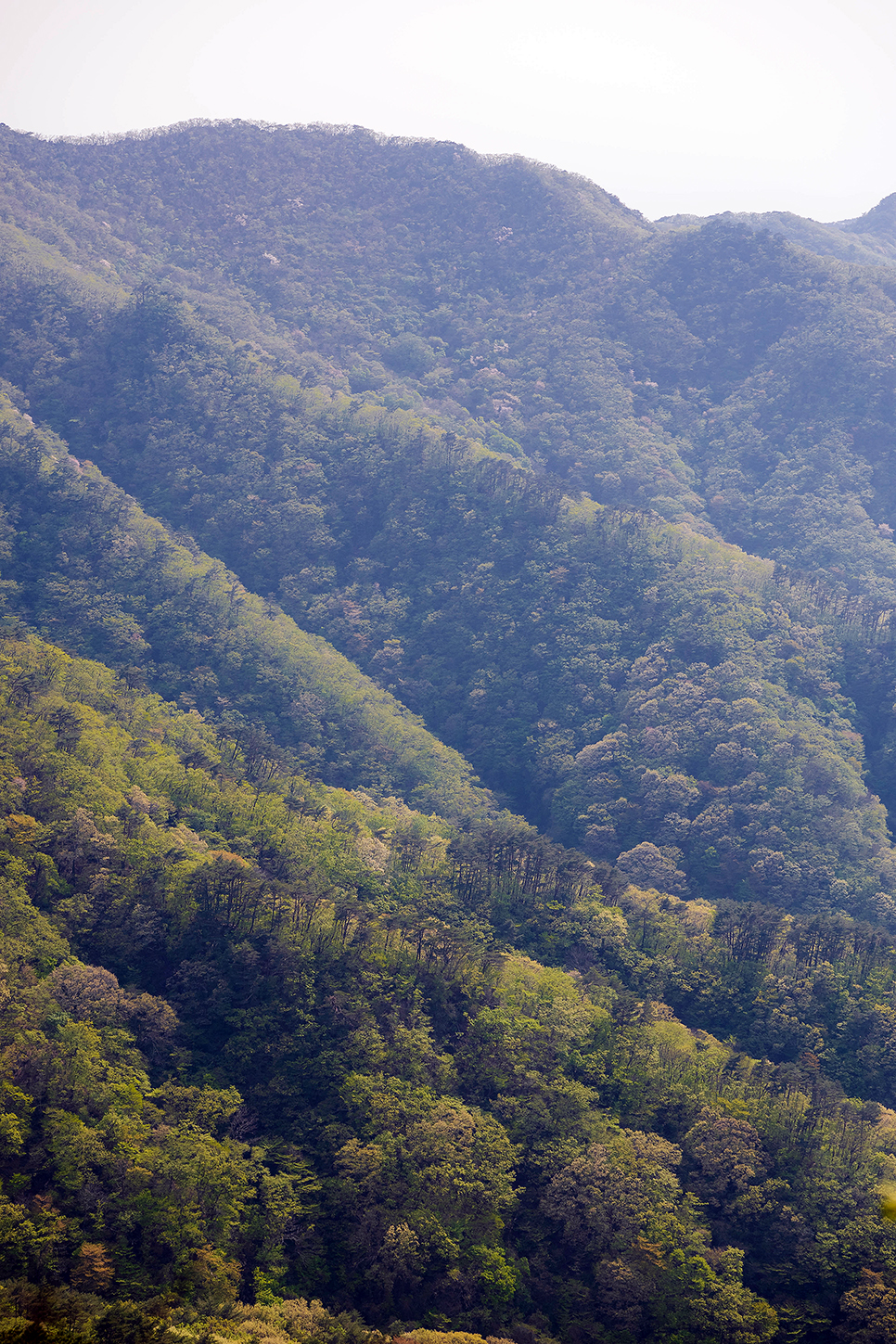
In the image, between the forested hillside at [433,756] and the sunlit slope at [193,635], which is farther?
the sunlit slope at [193,635]

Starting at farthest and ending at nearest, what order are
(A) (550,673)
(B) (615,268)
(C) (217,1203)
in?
(B) (615,268), (A) (550,673), (C) (217,1203)

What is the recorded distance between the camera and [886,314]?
156 m

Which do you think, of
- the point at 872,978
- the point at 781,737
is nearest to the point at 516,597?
the point at 781,737

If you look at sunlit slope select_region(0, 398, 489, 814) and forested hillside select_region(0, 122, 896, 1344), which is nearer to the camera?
forested hillside select_region(0, 122, 896, 1344)

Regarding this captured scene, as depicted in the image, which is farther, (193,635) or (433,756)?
(193,635)

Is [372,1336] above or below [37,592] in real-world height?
below

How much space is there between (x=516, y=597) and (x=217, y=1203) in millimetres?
72996

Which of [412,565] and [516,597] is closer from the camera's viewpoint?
[516,597]

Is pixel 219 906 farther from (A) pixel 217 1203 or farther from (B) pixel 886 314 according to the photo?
(B) pixel 886 314

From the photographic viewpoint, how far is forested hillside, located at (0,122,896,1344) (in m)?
49.5

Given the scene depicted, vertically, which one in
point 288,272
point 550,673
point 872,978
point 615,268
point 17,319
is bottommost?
point 872,978

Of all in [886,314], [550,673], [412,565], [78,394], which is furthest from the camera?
[886,314]

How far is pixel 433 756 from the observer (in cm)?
9919

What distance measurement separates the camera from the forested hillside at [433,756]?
4947cm
